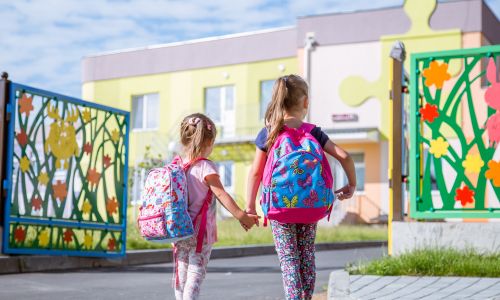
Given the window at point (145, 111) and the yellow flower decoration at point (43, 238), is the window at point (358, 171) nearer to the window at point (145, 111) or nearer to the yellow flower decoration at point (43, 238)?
the window at point (145, 111)

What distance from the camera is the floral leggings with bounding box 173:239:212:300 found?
5227 millimetres

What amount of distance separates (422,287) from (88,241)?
5.93 metres

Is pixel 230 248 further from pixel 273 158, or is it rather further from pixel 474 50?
pixel 273 158

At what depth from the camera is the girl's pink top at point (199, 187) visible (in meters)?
5.33

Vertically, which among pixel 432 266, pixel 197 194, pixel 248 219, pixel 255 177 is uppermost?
pixel 255 177

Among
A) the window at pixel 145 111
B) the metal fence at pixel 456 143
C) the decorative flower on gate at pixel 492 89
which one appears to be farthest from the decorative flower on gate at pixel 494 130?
the window at pixel 145 111

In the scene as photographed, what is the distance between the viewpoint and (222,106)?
1292 inches

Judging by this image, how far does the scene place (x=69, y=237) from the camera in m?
11.4

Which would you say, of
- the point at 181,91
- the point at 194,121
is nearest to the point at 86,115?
the point at 194,121

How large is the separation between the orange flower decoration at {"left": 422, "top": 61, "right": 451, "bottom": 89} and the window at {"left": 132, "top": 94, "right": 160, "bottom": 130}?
83.7 feet

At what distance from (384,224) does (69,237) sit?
18.5m

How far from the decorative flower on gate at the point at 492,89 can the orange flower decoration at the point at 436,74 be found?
1.55 ft

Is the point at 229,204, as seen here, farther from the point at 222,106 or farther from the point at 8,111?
the point at 222,106

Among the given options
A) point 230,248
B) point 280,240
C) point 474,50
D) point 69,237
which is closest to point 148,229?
point 280,240
